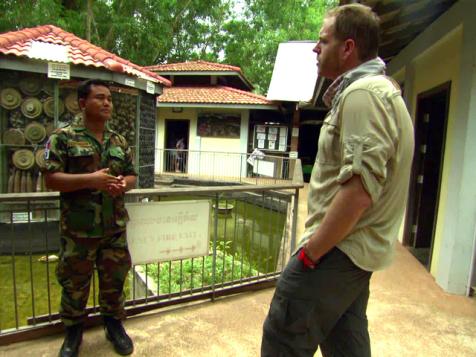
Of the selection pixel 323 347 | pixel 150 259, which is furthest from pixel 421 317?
pixel 150 259

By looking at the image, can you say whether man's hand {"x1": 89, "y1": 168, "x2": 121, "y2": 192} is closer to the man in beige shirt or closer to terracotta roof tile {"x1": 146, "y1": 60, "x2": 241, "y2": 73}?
the man in beige shirt

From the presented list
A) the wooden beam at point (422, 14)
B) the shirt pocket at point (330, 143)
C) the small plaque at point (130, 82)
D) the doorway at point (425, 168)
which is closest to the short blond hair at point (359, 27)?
the shirt pocket at point (330, 143)

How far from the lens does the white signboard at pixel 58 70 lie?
235 inches

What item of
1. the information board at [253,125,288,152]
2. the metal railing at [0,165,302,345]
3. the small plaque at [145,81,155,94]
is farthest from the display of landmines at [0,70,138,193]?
the information board at [253,125,288,152]

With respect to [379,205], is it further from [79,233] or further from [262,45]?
[262,45]

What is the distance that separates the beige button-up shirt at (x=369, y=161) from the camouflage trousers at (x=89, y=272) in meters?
1.32

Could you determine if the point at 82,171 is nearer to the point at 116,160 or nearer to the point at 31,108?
the point at 116,160

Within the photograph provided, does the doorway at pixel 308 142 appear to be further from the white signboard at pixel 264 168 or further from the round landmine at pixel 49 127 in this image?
the round landmine at pixel 49 127

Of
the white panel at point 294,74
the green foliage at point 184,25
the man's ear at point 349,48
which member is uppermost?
the green foliage at point 184,25

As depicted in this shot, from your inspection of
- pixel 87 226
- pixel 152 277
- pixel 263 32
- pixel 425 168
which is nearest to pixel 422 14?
pixel 425 168

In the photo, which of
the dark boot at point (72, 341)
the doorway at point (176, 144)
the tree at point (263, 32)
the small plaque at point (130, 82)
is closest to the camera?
the dark boot at point (72, 341)

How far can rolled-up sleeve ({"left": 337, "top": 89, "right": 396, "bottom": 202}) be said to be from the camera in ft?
3.89

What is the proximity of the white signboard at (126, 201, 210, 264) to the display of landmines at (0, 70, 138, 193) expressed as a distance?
410cm

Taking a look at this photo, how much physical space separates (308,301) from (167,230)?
1665 millimetres
